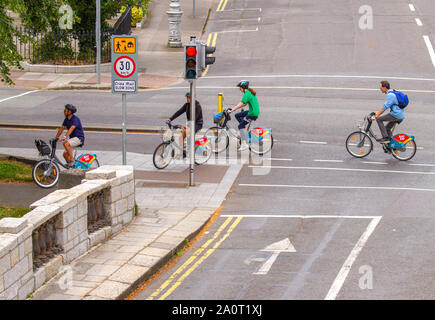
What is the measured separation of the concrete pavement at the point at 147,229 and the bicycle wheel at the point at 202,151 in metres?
0.21

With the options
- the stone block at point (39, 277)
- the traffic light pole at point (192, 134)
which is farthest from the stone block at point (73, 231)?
the traffic light pole at point (192, 134)

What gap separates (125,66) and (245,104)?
210 inches

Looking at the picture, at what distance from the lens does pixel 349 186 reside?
16.2 m

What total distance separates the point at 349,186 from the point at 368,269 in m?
5.50

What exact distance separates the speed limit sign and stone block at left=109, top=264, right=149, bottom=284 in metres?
4.99

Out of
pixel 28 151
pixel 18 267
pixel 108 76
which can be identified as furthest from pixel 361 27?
pixel 18 267

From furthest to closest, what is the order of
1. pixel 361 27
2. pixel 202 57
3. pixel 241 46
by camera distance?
1. pixel 361 27
2. pixel 241 46
3. pixel 202 57

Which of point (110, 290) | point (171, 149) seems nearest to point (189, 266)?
point (110, 290)

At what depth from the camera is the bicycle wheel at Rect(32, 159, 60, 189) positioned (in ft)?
51.4

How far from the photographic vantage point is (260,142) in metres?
19.1

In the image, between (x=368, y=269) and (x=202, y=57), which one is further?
(x=202, y=57)

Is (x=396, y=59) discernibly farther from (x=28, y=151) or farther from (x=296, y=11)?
(x=28, y=151)

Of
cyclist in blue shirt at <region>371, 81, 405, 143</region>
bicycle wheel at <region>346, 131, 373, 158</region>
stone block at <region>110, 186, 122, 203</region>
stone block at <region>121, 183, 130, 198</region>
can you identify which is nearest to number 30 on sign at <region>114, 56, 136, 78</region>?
stone block at <region>121, 183, 130, 198</region>
